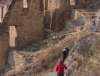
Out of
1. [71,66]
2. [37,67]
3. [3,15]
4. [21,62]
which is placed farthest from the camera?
[3,15]

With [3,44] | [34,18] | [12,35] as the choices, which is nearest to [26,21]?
[34,18]

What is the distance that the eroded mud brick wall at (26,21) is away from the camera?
18.9 metres

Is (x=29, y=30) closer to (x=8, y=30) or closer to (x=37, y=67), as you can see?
(x=8, y=30)

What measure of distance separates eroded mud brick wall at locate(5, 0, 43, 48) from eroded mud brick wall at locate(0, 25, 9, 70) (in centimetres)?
42

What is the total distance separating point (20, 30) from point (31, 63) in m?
2.71

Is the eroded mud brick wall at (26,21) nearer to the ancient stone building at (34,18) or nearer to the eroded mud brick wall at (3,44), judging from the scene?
the ancient stone building at (34,18)

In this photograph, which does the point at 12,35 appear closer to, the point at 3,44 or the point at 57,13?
the point at 3,44

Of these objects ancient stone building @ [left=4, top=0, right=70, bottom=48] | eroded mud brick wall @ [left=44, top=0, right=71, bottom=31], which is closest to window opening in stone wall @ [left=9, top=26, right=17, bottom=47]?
ancient stone building @ [left=4, top=0, right=70, bottom=48]

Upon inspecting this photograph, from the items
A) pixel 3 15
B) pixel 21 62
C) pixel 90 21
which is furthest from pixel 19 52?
pixel 90 21

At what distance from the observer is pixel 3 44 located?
18.8 meters

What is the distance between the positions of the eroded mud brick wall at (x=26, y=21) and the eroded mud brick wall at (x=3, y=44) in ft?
1.37

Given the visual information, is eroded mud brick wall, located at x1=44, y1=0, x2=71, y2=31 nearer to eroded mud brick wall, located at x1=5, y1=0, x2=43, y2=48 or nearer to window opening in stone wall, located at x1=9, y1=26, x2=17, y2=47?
eroded mud brick wall, located at x1=5, y1=0, x2=43, y2=48

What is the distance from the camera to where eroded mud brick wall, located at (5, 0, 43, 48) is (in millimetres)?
18891

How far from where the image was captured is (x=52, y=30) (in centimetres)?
1959
